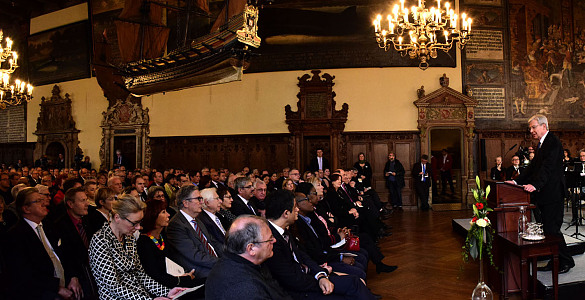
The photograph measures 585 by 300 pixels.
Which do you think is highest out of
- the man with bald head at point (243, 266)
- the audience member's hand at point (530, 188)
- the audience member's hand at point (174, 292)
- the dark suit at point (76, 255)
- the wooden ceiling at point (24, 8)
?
the wooden ceiling at point (24, 8)

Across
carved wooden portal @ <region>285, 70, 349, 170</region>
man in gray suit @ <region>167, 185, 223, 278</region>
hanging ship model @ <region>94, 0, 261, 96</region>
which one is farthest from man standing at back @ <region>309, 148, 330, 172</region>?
man in gray suit @ <region>167, 185, 223, 278</region>

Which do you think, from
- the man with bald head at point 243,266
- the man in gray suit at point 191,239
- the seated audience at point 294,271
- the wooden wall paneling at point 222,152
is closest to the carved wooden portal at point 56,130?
the wooden wall paneling at point 222,152

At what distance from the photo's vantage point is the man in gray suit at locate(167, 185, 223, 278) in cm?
298

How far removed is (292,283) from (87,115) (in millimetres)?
13251

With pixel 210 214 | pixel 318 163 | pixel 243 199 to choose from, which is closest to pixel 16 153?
pixel 318 163

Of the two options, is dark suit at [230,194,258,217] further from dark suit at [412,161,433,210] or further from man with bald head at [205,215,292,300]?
dark suit at [412,161,433,210]

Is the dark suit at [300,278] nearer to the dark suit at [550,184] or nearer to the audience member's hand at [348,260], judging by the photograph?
the audience member's hand at [348,260]

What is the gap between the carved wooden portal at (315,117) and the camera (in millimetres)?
10664

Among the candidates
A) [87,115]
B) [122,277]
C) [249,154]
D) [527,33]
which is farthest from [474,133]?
[87,115]

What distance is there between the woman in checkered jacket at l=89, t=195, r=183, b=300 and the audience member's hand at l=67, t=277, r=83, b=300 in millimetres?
387

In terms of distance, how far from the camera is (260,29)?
11.2 meters

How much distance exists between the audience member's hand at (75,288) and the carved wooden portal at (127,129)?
33.6 ft

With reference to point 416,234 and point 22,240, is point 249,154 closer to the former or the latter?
point 416,234

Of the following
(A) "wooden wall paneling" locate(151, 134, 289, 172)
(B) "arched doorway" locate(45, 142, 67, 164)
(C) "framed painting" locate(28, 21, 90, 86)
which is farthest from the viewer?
(B) "arched doorway" locate(45, 142, 67, 164)
